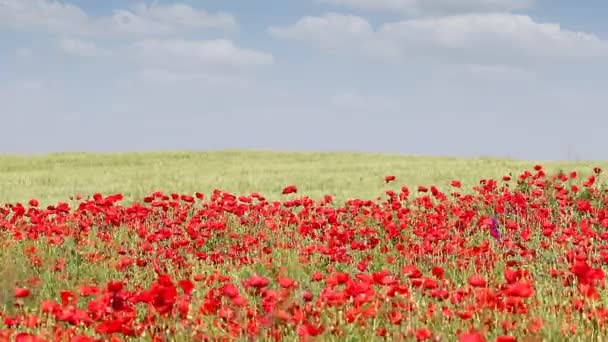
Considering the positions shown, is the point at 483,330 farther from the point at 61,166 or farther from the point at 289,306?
the point at 61,166

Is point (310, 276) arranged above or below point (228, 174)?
below

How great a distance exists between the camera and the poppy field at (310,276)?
3.87 metres

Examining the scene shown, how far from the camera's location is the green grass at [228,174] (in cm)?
1680

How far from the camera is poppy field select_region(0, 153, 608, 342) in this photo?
387 centimetres

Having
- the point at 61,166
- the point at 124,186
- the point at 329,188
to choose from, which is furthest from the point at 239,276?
the point at 61,166

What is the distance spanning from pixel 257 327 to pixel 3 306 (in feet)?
9.44

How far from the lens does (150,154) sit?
105ft

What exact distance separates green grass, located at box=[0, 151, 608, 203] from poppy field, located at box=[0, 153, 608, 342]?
16.0 feet

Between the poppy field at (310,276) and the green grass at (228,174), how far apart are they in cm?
488

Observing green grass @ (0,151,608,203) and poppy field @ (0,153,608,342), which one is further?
green grass @ (0,151,608,203)

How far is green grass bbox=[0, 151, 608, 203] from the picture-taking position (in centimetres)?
1680

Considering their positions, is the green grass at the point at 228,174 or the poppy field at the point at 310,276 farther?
the green grass at the point at 228,174

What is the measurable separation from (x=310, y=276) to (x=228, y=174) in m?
15.7

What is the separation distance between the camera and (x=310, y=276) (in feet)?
20.7
